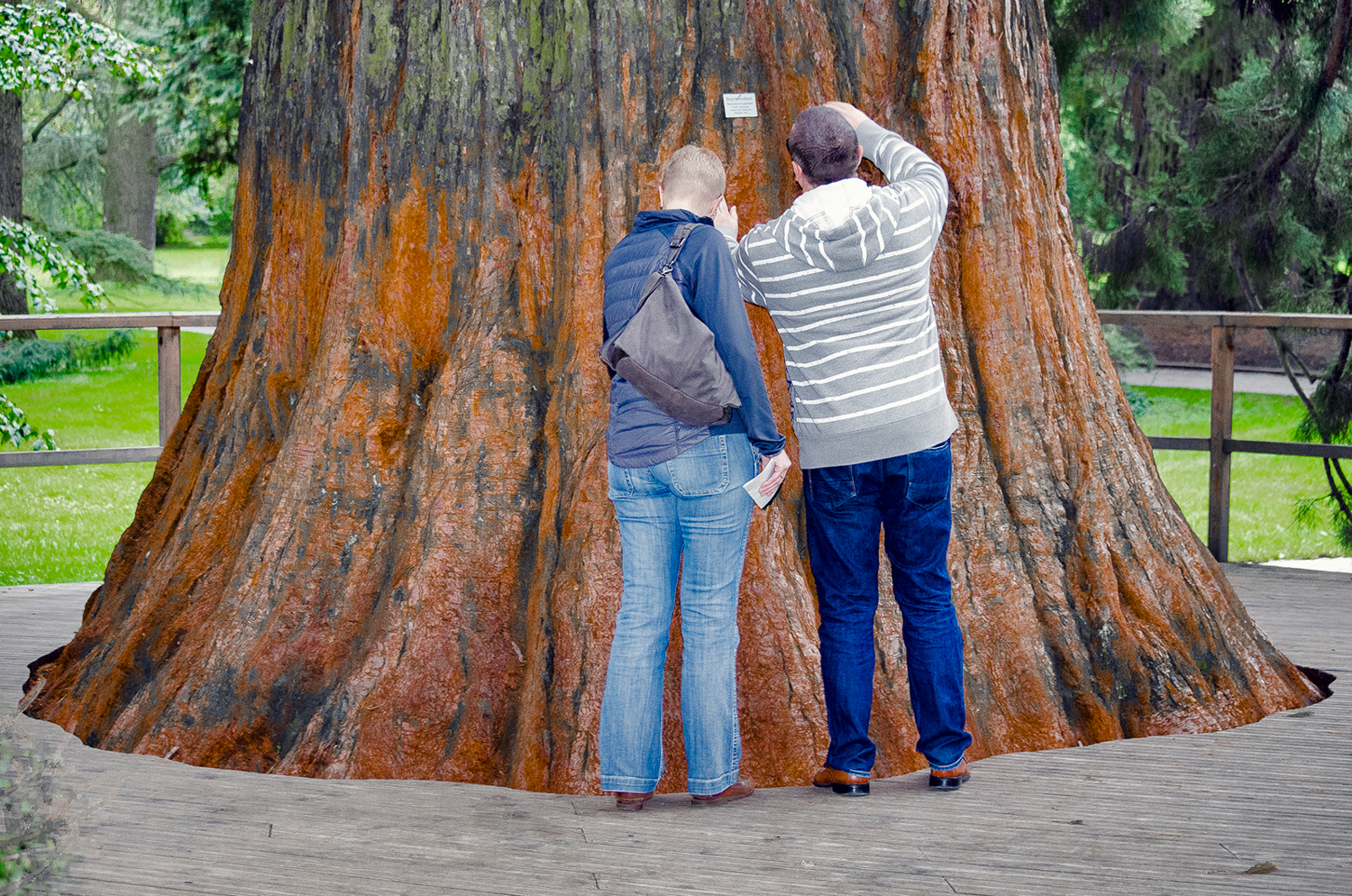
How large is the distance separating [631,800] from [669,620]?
464 millimetres

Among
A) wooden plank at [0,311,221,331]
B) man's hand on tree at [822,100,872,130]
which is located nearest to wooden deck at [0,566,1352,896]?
man's hand on tree at [822,100,872,130]

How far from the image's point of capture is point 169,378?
7.13 m

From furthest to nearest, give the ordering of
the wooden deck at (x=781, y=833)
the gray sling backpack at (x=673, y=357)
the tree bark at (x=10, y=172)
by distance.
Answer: the tree bark at (x=10, y=172) < the gray sling backpack at (x=673, y=357) < the wooden deck at (x=781, y=833)

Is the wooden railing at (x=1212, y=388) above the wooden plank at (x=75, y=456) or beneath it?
above

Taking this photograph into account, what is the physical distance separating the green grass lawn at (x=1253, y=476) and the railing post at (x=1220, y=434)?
4.90 m

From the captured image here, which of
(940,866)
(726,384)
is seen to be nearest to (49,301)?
(726,384)

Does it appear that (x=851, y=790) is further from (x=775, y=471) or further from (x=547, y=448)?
(x=547, y=448)

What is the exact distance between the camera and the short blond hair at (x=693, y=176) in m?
3.38

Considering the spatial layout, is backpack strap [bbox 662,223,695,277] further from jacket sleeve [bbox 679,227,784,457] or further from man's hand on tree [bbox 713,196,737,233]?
man's hand on tree [bbox 713,196,737,233]

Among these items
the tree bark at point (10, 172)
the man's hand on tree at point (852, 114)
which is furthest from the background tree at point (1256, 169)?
the tree bark at point (10, 172)

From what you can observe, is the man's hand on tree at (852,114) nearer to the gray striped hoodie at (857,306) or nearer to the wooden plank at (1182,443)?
the gray striped hoodie at (857,306)

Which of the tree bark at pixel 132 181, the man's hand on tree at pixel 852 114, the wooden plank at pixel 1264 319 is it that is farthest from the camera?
the tree bark at pixel 132 181

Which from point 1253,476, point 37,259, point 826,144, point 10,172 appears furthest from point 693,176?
point 10,172

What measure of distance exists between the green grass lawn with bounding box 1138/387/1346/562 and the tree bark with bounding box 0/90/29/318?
1469 cm
